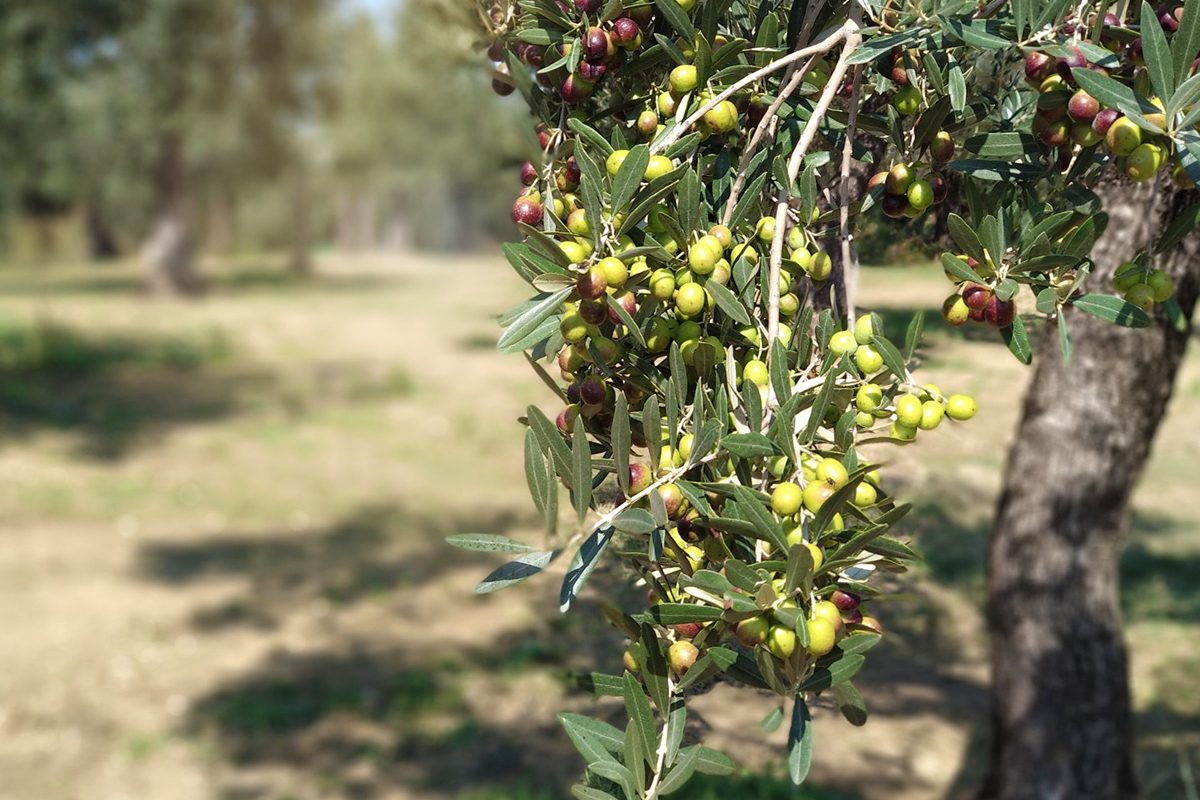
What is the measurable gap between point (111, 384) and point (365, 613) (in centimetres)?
734

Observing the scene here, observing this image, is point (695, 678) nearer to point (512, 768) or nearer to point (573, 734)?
point (573, 734)

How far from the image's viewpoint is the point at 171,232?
1995 centimetres

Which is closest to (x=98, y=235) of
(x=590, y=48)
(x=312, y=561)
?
(x=312, y=561)

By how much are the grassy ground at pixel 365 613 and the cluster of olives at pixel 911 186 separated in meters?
0.65

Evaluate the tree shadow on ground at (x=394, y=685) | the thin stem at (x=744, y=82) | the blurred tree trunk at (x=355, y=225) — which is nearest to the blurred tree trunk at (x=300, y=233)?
the blurred tree trunk at (x=355, y=225)

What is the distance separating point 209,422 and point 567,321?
9.81m

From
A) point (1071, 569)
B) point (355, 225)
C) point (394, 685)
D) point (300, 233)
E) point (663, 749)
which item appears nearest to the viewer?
point (663, 749)

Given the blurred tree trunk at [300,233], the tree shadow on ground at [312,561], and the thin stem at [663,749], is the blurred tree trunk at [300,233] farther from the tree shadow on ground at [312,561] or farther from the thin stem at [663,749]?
the thin stem at [663,749]

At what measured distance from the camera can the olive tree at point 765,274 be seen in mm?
1156

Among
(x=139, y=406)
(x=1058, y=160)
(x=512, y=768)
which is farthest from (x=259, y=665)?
(x=139, y=406)

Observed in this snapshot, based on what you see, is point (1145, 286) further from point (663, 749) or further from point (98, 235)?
point (98, 235)

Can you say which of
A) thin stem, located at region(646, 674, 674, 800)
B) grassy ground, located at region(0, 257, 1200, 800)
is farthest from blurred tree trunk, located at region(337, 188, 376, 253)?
thin stem, located at region(646, 674, 674, 800)

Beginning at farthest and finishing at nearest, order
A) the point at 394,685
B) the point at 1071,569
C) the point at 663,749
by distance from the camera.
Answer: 1. the point at 394,685
2. the point at 1071,569
3. the point at 663,749

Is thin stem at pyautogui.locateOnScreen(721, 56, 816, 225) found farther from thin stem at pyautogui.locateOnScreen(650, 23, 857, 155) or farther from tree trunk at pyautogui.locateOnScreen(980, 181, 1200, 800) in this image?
tree trunk at pyautogui.locateOnScreen(980, 181, 1200, 800)
